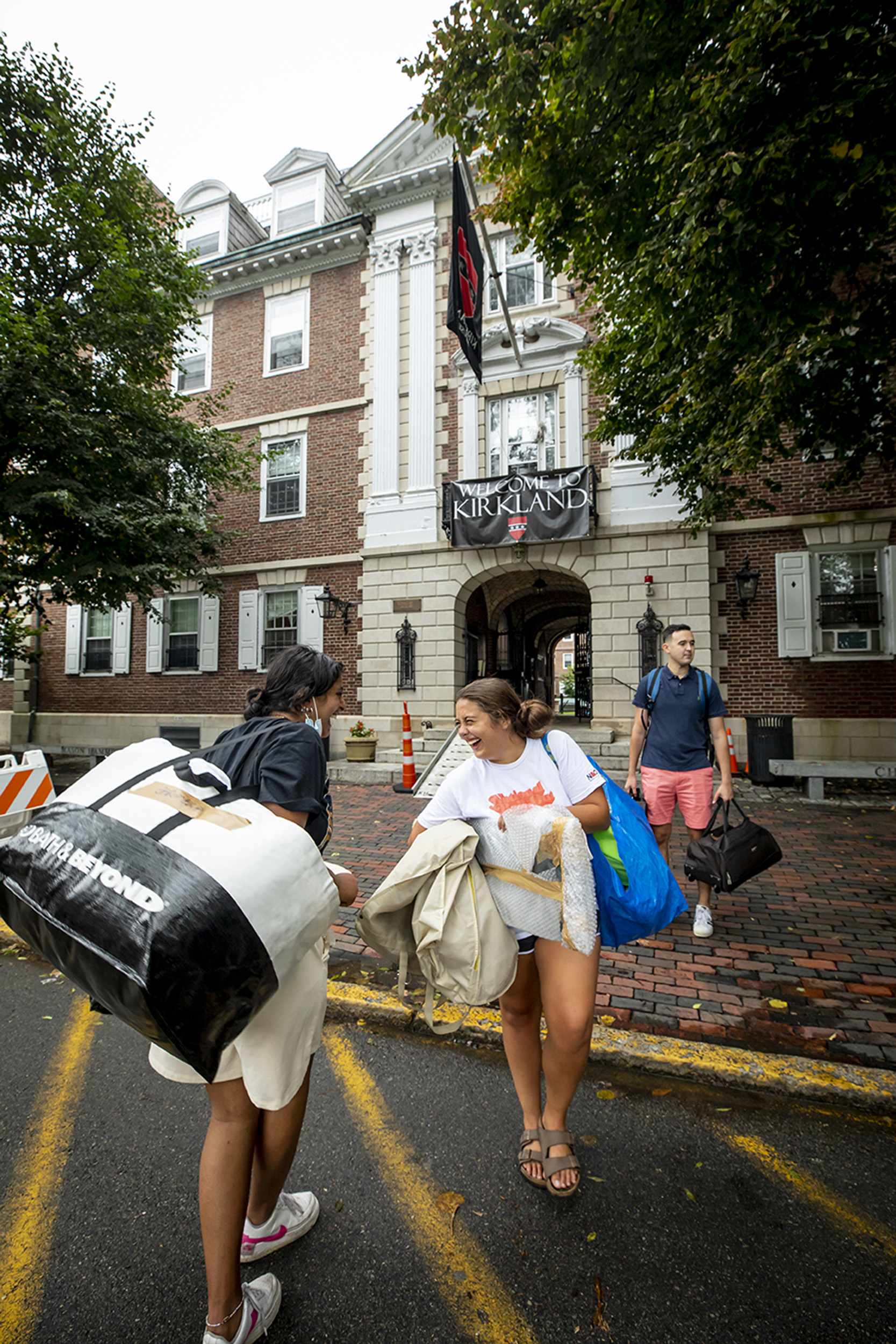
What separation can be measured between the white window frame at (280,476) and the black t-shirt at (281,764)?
1402 centimetres

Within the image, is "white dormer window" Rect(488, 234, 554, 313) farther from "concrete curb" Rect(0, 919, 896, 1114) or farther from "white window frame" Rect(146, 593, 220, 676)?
"concrete curb" Rect(0, 919, 896, 1114)

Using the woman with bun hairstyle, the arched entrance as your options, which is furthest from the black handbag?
the arched entrance

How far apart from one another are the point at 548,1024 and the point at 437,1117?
838mm

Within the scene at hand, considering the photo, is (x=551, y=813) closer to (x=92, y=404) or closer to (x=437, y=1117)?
(x=437, y=1117)

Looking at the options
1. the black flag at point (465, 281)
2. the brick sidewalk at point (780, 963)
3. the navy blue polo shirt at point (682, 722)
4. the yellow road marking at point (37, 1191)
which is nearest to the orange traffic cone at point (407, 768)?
the brick sidewalk at point (780, 963)

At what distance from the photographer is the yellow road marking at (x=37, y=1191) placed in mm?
1739

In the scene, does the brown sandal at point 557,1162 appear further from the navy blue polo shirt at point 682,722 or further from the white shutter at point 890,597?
the white shutter at point 890,597

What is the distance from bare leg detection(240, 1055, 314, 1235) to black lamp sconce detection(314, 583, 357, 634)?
41.9ft

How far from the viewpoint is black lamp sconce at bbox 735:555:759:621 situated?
37.7 feet

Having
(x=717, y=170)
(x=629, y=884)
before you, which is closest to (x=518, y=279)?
(x=717, y=170)

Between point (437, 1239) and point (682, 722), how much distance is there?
331 cm

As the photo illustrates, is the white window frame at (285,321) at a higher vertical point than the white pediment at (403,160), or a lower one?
lower

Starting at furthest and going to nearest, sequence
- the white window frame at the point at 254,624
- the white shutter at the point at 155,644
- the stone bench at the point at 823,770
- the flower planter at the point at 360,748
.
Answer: the white shutter at the point at 155,644 → the white window frame at the point at 254,624 → the flower planter at the point at 360,748 → the stone bench at the point at 823,770

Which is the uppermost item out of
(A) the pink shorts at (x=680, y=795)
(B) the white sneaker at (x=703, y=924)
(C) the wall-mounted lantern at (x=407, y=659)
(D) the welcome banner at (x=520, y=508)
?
(D) the welcome banner at (x=520, y=508)
